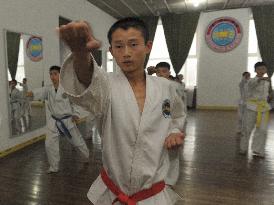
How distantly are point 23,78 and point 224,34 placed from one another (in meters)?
6.04

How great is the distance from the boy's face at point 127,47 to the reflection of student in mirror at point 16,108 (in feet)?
10.8

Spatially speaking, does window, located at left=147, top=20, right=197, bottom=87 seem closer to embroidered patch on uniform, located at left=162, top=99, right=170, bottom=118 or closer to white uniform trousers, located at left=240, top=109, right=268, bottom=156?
white uniform trousers, located at left=240, top=109, right=268, bottom=156

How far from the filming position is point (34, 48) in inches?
165

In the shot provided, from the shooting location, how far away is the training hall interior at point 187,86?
8.51 feet

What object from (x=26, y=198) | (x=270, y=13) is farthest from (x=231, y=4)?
(x=26, y=198)

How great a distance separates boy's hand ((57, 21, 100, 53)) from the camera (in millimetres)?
558

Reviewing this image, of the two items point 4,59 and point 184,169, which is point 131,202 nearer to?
point 184,169

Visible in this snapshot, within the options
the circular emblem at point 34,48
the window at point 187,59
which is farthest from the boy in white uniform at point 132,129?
the window at point 187,59

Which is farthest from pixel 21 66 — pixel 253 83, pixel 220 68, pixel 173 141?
pixel 220 68

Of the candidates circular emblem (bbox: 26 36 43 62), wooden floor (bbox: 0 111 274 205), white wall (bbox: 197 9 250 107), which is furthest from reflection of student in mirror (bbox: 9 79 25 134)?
white wall (bbox: 197 9 250 107)

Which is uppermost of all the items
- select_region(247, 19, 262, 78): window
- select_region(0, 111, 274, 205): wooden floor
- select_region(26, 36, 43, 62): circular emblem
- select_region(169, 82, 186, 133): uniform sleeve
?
select_region(247, 19, 262, 78): window

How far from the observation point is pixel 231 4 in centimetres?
712

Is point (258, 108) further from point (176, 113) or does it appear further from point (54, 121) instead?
point (176, 113)

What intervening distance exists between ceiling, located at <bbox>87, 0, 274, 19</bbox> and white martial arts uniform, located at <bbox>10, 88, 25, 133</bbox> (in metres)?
3.27
